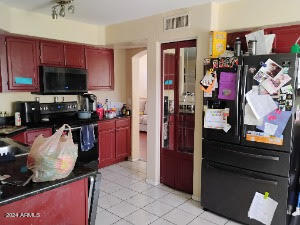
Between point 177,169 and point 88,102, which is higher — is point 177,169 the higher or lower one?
the lower one

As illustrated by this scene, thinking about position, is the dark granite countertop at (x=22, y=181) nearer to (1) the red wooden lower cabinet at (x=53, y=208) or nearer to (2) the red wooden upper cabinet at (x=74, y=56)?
(1) the red wooden lower cabinet at (x=53, y=208)

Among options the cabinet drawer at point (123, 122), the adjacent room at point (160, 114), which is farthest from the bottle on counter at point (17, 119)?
the cabinet drawer at point (123, 122)

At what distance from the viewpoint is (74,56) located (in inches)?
165

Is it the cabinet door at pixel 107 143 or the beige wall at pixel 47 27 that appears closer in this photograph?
the beige wall at pixel 47 27

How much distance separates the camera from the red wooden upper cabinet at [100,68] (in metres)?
4.44

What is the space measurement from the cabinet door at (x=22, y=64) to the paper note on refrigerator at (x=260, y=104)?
2.97 metres

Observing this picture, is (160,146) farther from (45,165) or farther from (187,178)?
(45,165)

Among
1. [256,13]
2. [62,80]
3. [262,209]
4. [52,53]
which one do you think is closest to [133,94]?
[62,80]

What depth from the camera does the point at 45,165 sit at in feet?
4.86

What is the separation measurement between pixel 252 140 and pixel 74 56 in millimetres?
3070

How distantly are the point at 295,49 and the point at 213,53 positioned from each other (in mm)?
815

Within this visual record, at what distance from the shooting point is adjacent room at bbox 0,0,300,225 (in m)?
1.73

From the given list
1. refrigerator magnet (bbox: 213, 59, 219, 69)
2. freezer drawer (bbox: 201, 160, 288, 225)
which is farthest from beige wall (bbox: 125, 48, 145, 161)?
refrigerator magnet (bbox: 213, 59, 219, 69)

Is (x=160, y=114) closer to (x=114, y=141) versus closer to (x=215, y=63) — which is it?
(x=215, y=63)
